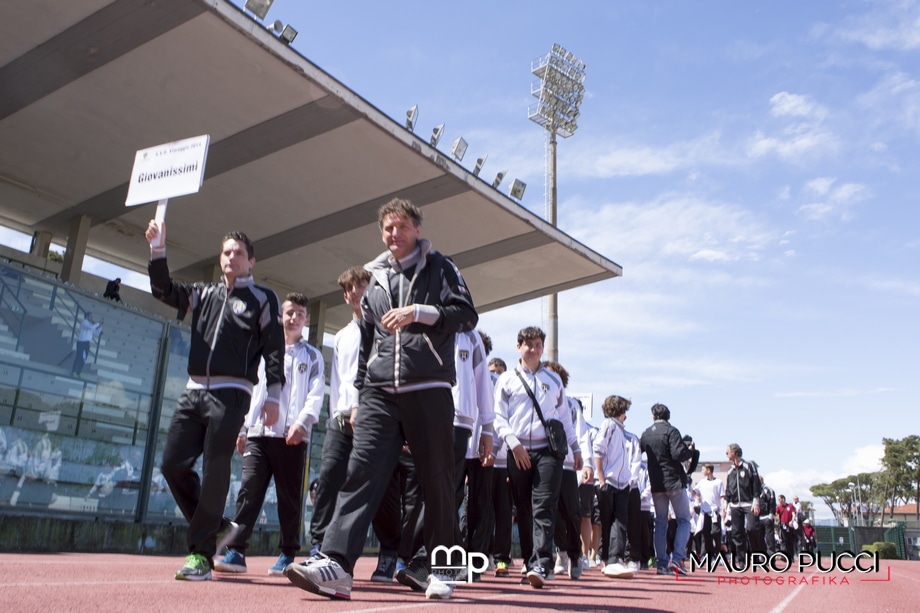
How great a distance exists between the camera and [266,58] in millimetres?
13414

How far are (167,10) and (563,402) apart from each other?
29.8 feet

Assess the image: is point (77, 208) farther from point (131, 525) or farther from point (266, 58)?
point (131, 525)

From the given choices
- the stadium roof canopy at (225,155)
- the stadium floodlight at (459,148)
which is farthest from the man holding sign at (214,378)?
the stadium floodlight at (459,148)

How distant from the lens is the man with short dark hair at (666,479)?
30.6 feet

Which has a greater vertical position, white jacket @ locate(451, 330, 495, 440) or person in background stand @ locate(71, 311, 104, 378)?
person in background stand @ locate(71, 311, 104, 378)

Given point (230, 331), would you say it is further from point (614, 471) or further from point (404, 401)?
point (614, 471)

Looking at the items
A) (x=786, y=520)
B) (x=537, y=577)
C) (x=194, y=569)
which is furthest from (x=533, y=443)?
(x=786, y=520)

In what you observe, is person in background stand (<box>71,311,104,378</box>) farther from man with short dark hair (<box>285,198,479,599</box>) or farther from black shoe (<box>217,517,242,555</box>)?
man with short dark hair (<box>285,198,479,599</box>)

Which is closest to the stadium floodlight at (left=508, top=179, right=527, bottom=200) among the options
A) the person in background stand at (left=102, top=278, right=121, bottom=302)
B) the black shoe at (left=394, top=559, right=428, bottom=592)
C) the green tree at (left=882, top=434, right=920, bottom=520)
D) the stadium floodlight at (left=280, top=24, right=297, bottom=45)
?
the stadium floodlight at (left=280, top=24, right=297, bottom=45)

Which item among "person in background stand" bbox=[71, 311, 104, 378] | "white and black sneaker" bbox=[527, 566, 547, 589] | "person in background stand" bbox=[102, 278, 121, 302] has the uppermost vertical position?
"person in background stand" bbox=[102, 278, 121, 302]

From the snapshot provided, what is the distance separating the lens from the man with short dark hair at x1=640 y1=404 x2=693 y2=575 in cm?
931

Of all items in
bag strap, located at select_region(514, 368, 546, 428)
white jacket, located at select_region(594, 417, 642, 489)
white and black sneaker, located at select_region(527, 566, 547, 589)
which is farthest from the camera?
white jacket, located at select_region(594, 417, 642, 489)

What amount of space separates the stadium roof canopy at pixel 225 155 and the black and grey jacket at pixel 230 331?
8545mm

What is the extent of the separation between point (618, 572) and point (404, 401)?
551 cm
